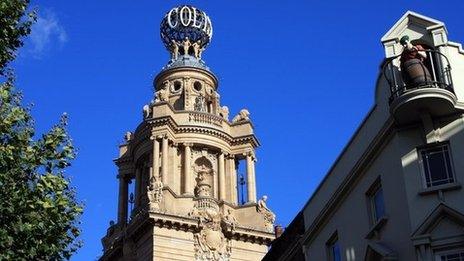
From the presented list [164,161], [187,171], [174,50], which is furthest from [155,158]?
[174,50]

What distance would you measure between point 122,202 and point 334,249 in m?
38.8

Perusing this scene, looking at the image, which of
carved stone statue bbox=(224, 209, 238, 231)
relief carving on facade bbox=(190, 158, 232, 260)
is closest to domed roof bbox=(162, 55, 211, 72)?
relief carving on facade bbox=(190, 158, 232, 260)

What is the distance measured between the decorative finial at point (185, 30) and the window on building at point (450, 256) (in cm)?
4980

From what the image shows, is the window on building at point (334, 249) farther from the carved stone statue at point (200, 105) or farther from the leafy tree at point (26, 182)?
the carved stone statue at point (200, 105)

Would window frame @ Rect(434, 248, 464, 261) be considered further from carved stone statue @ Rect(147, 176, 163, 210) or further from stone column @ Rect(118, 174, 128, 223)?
stone column @ Rect(118, 174, 128, 223)

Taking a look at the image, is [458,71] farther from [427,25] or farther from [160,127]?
[160,127]

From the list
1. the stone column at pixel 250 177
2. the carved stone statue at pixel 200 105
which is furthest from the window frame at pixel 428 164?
the carved stone statue at pixel 200 105

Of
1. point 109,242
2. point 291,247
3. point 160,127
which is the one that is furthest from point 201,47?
point 291,247

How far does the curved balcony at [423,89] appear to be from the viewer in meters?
24.0

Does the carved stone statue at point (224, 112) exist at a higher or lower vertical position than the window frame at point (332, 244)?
higher

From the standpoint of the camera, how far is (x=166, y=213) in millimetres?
57219

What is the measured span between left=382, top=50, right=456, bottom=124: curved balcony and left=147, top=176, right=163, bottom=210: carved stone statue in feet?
111

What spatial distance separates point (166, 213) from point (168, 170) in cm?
465

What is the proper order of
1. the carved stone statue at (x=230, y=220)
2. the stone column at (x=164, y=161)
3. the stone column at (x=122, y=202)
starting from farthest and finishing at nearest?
the stone column at (x=122, y=202) < the stone column at (x=164, y=161) < the carved stone statue at (x=230, y=220)
